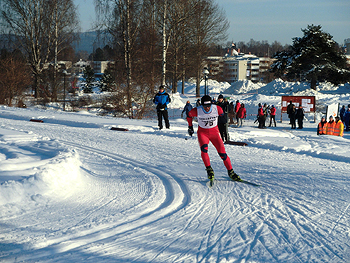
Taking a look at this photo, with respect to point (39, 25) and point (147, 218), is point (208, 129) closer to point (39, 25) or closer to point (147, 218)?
point (147, 218)

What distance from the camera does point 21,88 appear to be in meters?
30.4

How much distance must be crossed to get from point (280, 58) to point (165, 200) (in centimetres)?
3757

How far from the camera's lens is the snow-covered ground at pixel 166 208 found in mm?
3598

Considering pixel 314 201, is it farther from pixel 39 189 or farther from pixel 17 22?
pixel 17 22

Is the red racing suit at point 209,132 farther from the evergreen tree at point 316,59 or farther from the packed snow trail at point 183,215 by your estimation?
the evergreen tree at point 316,59

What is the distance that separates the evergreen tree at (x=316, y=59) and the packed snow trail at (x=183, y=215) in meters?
31.6

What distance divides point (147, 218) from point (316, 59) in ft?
121

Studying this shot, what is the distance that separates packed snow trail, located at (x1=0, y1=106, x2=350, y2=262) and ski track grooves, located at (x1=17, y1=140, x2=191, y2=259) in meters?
0.01

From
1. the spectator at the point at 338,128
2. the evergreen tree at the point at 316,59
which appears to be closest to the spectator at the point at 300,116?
the spectator at the point at 338,128

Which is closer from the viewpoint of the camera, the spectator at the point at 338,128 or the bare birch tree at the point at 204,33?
the spectator at the point at 338,128

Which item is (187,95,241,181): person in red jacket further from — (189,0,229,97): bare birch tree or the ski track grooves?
(189,0,229,97): bare birch tree

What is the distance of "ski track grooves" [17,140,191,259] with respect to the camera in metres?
3.63

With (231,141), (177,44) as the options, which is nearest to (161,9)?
(177,44)

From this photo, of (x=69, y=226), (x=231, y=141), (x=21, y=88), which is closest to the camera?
(x=69, y=226)
